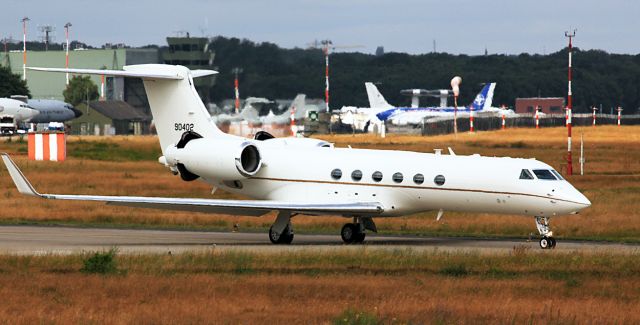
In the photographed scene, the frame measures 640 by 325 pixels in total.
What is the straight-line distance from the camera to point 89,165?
6078 centimetres

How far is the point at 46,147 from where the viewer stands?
6406cm

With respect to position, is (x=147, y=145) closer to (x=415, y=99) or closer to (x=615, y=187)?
(x=615, y=187)

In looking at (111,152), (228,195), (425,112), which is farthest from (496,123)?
(228,195)

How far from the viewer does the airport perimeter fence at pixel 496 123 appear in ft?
368

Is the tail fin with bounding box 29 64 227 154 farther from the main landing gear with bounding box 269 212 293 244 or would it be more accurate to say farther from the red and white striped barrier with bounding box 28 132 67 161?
the red and white striped barrier with bounding box 28 132 67 161

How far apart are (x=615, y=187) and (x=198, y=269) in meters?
26.7

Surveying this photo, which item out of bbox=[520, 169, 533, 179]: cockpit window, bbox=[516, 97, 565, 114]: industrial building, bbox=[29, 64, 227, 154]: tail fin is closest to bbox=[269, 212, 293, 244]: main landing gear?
bbox=[29, 64, 227, 154]: tail fin

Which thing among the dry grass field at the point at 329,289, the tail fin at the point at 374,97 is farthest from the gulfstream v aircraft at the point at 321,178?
the tail fin at the point at 374,97

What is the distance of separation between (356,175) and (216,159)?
359 cm

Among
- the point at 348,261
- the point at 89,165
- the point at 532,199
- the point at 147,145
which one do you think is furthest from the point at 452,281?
the point at 147,145

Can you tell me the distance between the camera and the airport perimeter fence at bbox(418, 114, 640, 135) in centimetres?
11212

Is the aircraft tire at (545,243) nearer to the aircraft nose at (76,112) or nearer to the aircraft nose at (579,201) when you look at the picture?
the aircraft nose at (579,201)

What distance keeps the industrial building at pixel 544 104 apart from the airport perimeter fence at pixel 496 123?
22.7 meters

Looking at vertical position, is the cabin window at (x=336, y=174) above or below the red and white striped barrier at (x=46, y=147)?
above
